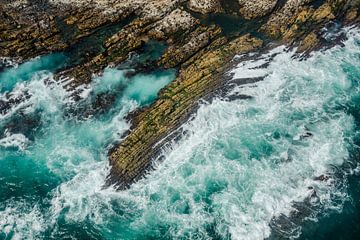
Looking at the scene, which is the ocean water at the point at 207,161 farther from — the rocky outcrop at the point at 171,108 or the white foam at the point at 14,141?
the rocky outcrop at the point at 171,108

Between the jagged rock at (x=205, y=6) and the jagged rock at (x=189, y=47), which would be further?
the jagged rock at (x=205, y=6)

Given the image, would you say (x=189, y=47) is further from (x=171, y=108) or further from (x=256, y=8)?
(x=256, y=8)

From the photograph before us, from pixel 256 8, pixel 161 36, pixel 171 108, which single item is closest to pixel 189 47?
pixel 161 36

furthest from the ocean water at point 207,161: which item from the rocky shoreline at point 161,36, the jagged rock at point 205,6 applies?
the jagged rock at point 205,6

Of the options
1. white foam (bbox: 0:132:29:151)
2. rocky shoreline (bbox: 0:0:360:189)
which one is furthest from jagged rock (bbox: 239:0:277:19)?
white foam (bbox: 0:132:29:151)

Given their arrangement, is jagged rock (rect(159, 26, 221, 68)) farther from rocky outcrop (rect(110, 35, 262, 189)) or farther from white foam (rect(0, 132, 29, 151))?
white foam (rect(0, 132, 29, 151))

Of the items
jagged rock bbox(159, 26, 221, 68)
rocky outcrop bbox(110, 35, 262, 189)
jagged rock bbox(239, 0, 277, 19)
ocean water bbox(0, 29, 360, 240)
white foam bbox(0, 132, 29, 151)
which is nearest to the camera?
ocean water bbox(0, 29, 360, 240)
